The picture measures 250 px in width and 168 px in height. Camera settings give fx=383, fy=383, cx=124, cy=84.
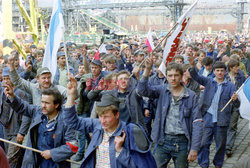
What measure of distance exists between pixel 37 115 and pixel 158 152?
1564 mm

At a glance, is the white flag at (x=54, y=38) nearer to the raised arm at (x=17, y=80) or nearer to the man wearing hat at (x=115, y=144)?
the raised arm at (x=17, y=80)

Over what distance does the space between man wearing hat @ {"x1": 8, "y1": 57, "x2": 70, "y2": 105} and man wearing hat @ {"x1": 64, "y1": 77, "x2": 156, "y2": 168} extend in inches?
76.9

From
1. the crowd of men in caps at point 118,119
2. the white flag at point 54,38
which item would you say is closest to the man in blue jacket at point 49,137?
the crowd of men in caps at point 118,119

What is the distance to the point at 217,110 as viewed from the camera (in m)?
6.03

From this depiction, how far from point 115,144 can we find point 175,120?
136 centimetres

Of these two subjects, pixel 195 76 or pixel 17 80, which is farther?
pixel 195 76

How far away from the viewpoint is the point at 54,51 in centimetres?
527

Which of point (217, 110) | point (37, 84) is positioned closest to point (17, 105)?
point (37, 84)

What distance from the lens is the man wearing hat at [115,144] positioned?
3316 mm

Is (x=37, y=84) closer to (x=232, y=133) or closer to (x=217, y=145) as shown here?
(x=217, y=145)

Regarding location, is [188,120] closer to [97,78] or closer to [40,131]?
[40,131]

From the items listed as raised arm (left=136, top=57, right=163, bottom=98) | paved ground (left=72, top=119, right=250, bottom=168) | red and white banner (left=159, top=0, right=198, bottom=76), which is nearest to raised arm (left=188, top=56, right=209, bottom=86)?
red and white banner (left=159, top=0, right=198, bottom=76)

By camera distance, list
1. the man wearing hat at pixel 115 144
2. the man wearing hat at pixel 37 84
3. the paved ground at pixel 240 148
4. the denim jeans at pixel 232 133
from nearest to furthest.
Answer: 1. the man wearing hat at pixel 115 144
2. the man wearing hat at pixel 37 84
3. the paved ground at pixel 240 148
4. the denim jeans at pixel 232 133

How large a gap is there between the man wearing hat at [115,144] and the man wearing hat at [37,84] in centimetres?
195
